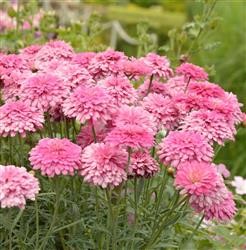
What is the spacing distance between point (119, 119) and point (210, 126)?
0.17 metres

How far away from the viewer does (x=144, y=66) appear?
57.3 inches

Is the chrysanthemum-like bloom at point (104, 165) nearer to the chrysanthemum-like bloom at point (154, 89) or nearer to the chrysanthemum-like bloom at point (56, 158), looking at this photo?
the chrysanthemum-like bloom at point (56, 158)

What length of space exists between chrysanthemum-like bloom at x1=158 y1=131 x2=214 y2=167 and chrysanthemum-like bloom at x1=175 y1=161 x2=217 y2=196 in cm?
3

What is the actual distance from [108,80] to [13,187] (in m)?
0.35

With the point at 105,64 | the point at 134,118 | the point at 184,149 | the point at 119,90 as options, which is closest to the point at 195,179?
the point at 184,149

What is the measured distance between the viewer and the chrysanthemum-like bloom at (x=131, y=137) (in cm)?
116

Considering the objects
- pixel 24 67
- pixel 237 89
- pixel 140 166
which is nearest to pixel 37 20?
pixel 237 89

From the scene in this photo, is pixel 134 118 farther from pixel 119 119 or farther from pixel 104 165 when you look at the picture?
pixel 104 165

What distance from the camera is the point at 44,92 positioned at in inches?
51.3

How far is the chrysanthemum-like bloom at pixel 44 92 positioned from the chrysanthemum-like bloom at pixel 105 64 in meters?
0.14

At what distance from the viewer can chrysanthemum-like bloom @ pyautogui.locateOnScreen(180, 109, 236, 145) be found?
Result: 1265 mm

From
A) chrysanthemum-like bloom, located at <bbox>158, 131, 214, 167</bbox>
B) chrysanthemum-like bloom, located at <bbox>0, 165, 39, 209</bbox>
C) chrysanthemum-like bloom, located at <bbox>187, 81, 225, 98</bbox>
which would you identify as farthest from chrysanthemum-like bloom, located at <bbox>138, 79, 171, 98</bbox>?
chrysanthemum-like bloom, located at <bbox>0, 165, 39, 209</bbox>

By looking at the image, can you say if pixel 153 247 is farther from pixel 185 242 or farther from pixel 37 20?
pixel 37 20

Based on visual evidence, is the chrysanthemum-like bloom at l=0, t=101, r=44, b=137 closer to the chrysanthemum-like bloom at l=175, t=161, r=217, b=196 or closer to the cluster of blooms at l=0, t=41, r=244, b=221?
the cluster of blooms at l=0, t=41, r=244, b=221
